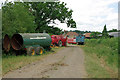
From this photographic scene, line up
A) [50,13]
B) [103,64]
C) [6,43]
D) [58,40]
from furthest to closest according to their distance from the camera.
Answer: [50,13]
[58,40]
[6,43]
[103,64]

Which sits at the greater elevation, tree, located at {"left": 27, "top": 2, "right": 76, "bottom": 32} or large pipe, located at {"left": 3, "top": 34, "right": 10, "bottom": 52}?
tree, located at {"left": 27, "top": 2, "right": 76, "bottom": 32}

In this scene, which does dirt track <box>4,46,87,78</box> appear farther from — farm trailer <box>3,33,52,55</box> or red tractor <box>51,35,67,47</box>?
red tractor <box>51,35,67,47</box>

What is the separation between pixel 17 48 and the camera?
16.2m

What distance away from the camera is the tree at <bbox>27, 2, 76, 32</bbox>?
3847 cm

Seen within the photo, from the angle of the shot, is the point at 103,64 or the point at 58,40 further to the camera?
the point at 58,40

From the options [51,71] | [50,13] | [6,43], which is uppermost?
[50,13]

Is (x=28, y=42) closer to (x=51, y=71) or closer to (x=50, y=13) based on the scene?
(x=51, y=71)

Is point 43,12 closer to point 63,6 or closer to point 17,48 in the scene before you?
point 63,6

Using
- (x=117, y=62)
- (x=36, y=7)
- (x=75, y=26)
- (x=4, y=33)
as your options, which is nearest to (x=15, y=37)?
(x=4, y=33)

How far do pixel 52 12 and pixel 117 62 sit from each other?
3149 centimetres

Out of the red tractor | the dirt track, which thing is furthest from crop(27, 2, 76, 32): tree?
the dirt track

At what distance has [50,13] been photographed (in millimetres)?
39438

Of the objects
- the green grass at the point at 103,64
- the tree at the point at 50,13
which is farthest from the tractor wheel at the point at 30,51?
the tree at the point at 50,13

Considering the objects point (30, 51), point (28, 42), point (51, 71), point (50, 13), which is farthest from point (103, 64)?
point (50, 13)
